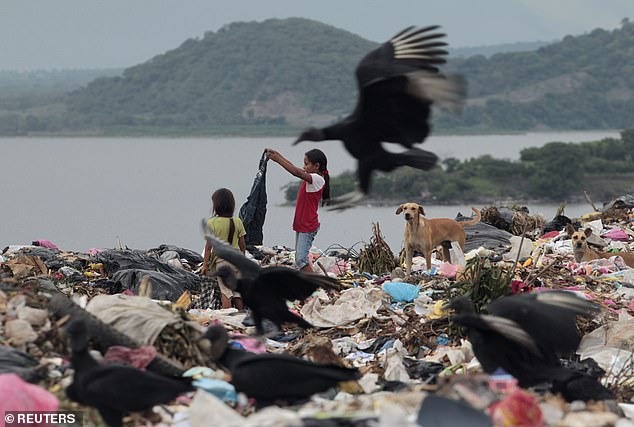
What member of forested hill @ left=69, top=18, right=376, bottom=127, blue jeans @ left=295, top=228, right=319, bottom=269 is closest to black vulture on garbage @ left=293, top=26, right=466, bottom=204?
blue jeans @ left=295, top=228, right=319, bottom=269

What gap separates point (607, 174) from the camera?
41.0 meters

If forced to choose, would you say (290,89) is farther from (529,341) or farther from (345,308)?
(529,341)

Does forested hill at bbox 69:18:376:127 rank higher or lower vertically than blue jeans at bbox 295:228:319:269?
higher

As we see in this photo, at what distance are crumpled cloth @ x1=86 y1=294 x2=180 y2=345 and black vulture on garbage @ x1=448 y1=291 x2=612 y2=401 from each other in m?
1.44

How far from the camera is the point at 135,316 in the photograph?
5.00m

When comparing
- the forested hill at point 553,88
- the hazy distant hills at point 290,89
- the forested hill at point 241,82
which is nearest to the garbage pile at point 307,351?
the hazy distant hills at point 290,89

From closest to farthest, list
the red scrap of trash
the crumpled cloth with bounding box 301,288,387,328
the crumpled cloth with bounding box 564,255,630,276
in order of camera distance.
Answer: the red scrap of trash, the crumpled cloth with bounding box 301,288,387,328, the crumpled cloth with bounding box 564,255,630,276

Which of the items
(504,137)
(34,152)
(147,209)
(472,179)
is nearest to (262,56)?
(504,137)

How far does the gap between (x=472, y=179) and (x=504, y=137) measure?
19500 millimetres

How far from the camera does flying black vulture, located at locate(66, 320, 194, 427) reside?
3951 mm

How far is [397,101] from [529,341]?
1.22 metres

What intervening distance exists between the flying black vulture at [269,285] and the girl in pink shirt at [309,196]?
5.80 ft

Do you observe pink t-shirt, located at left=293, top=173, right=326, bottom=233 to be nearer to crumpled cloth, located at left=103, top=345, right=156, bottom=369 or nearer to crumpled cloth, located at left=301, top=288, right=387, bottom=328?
crumpled cloth, located at left=301, top=288, right=387, bottom=328

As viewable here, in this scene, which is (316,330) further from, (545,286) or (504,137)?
(504,137)
